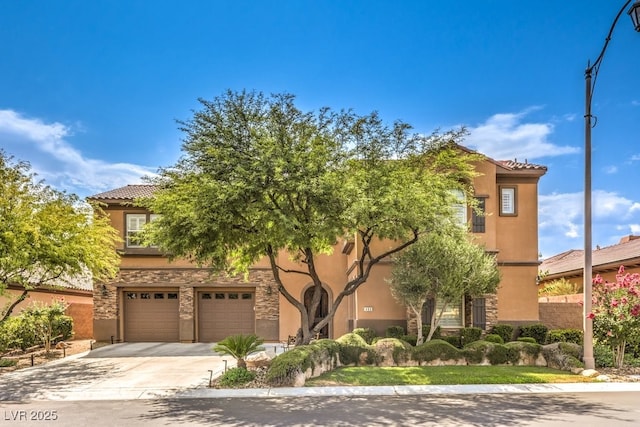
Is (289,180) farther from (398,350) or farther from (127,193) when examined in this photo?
(127,193)

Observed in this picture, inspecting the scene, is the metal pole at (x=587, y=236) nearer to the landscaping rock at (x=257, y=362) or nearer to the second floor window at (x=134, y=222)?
the landscaping rock at (x=257, y=362)

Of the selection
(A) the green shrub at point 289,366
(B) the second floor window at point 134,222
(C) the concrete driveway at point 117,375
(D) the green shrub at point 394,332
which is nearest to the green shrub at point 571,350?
(D) the green shrub at point 394,332

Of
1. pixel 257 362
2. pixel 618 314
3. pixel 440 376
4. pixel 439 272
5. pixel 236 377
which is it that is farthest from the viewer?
pixel 439 272

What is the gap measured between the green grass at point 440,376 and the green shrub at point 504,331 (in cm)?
469

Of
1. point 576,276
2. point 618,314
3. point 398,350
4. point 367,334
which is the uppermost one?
point 576,276

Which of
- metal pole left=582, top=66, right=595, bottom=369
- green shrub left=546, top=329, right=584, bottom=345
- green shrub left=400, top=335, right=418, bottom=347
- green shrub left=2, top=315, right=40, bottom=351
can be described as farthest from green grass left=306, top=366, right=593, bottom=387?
green shrub left=2, top=315, right=40, bottom=351

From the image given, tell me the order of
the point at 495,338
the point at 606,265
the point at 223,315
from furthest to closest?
1. the point at 223,315
2. the point at 606,265
3. the point at 495,338

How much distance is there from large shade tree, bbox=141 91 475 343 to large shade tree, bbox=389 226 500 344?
231cm

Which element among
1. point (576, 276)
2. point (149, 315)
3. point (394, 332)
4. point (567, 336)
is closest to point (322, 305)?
point (394, 332)

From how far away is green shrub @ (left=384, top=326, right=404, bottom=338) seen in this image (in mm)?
19766

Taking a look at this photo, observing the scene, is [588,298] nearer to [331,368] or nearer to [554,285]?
[331,368]

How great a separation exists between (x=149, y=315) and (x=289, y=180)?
14.8m

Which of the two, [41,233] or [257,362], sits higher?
[41,233]

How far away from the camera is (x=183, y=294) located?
82.8 feet
